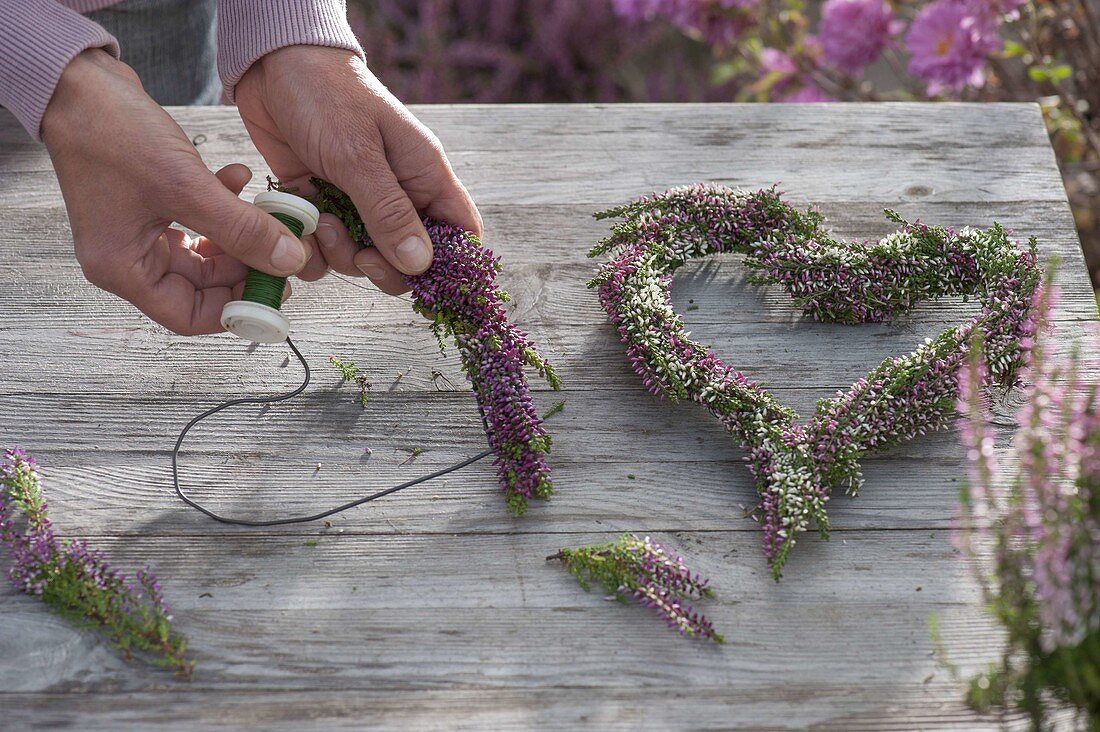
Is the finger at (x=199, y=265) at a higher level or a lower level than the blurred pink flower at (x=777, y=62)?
higher

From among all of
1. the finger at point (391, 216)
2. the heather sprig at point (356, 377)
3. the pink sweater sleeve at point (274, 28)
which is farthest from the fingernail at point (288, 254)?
the pink sweater sleeve at point (274, 28)

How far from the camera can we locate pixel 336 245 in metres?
1.57

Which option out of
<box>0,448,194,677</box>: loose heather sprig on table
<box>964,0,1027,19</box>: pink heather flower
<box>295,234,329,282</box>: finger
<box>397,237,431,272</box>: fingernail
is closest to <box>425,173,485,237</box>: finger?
<box>397,237,431,272</box>: fingernail

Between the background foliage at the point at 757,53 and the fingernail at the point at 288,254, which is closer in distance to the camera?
the fingernail at the point at 288,254

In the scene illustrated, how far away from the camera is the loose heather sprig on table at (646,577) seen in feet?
4.16

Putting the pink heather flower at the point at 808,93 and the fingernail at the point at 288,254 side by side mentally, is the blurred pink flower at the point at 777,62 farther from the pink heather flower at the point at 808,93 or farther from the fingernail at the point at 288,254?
the fingernail at the point at 288,254

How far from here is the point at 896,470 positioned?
1460 mm

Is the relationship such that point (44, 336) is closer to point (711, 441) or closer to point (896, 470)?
point (711, 441)

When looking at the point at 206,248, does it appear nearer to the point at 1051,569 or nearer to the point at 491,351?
the point at 491,351

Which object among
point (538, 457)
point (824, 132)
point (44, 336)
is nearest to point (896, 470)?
point (538, 457)

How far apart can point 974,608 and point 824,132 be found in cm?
118

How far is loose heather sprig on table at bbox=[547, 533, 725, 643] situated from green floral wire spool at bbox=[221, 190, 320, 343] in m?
0.58

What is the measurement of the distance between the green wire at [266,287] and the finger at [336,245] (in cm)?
9

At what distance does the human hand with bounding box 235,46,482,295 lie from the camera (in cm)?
146
